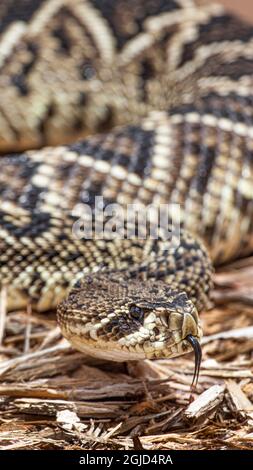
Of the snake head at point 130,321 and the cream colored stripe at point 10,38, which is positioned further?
the cream colored stripe at point 10,38

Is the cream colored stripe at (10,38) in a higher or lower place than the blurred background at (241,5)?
higher

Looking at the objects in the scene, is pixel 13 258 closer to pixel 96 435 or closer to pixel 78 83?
pixel 96 435

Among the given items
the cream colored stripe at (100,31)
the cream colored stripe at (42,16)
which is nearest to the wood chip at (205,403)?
the cream colored stripe at (100,31)

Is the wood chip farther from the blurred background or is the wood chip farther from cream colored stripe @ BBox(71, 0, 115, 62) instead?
the blurred background

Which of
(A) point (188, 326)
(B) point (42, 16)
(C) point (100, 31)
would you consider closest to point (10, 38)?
(B) point (42, 16)

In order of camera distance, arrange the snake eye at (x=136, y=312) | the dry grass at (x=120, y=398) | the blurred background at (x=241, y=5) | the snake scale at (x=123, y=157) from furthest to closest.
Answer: the blurred background at (x=241, y=5), the snake scale at (x=123, y=157), the snake eye at (x=136, y=312), the dry grass at (x=120, y=398)

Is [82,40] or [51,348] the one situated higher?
[82,40]

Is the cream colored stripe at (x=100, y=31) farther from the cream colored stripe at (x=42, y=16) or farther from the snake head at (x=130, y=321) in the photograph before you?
the snake head at (x=130, y=321)
